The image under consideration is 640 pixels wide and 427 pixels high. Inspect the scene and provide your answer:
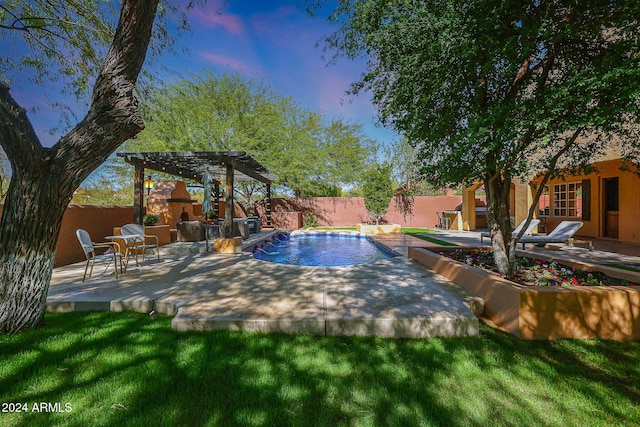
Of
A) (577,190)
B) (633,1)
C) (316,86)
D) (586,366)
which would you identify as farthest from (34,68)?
(577,190)

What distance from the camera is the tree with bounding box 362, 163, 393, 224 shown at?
13.5 metres

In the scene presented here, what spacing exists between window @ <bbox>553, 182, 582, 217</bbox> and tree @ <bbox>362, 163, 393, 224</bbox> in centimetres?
684

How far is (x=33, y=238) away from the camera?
2725 mm

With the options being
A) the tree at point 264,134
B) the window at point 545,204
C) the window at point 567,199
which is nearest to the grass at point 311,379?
the window at point 567,199

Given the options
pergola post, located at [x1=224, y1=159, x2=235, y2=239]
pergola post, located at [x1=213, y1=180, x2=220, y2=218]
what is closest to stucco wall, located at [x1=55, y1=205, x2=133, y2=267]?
pergola post, located at [x1=224, y1=159, x2=235, y2=239]

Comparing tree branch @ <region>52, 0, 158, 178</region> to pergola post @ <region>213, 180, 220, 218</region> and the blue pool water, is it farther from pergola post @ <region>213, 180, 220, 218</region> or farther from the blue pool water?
pergola post @ <region>213, 180, 220, 218</region>

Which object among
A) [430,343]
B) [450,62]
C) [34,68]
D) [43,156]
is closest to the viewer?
[430,343]

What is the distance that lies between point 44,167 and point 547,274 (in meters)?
6.39

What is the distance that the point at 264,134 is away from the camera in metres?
14.6

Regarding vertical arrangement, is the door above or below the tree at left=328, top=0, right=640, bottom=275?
below

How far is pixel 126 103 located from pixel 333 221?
15.0 metres

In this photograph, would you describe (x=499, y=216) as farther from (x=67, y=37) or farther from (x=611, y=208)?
(x=611, y=208)

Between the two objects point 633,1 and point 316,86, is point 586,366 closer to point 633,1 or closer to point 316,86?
point 633,1

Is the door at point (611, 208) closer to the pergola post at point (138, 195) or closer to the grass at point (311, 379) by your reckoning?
the grass at point (311, 379)
